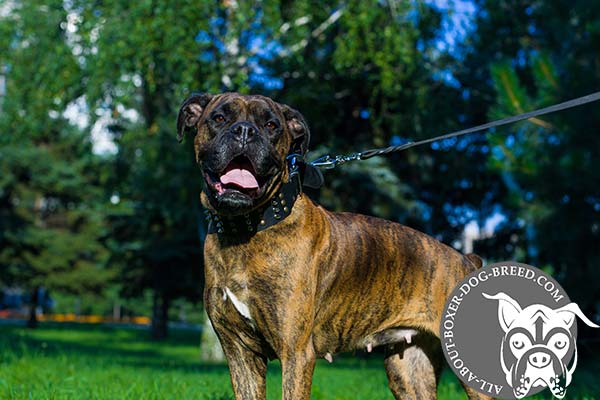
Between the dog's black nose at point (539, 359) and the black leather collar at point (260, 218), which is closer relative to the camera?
the black leather collar at point (260, 218)

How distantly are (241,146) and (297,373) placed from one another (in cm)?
108

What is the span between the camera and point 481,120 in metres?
19.4

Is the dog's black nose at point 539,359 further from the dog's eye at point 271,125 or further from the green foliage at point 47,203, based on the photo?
the green foliage at point 47,203

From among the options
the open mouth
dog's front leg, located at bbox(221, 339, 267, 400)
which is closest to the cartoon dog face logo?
dog's front leg, located at bbox(221, 339, 267, 400)

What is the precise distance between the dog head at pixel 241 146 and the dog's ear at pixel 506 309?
1.35 m

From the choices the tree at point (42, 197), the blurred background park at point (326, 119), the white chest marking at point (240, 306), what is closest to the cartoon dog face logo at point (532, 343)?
the white chest marking at point (240, 306)

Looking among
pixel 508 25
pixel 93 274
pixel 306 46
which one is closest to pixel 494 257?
pixel 508 25

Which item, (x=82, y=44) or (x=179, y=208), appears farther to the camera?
(x=179, y=208)

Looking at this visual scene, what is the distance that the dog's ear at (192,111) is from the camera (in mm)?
3980

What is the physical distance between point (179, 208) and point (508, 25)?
29.7 ft

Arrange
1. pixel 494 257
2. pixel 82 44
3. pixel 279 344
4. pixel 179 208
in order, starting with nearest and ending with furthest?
pixel 279 344 → pixel 82 44 → pixel 179 208 → pixel 494 257

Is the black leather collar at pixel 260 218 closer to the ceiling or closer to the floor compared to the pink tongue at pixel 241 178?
closer to the floor

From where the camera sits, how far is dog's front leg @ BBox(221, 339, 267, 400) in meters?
3.82

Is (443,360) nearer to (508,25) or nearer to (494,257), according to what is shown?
(508,25)
